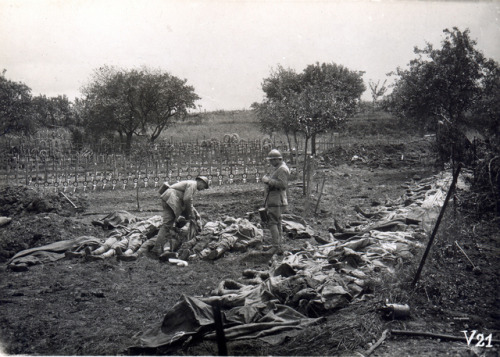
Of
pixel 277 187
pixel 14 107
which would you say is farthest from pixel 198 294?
pixel 14 107

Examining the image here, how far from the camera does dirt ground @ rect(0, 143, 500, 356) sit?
13.8ft

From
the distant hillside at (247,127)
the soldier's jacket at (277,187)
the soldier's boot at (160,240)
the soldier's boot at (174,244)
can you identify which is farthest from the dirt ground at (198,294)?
the distant hillside at (247,127)

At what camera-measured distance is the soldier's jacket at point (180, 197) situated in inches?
311

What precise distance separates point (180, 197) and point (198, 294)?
2.49 m

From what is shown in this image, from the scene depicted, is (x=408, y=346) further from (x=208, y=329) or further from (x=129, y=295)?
(x=129, y=295)

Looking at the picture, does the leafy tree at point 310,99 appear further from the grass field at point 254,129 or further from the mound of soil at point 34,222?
the mound of soil at point 34,222

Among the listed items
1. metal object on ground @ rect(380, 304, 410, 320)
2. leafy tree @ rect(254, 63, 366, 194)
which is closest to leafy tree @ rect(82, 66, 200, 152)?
leafy tree @ rect(254, 63, 366, 194)

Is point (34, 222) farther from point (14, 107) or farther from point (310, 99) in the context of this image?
point (14, 107)

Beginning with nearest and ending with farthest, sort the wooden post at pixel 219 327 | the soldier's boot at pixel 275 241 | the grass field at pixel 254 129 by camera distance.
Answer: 1. the wooden post at pixel 219 327
2. the soldier's boot at pixel 275 241
3. the grass field at pixel 254 129

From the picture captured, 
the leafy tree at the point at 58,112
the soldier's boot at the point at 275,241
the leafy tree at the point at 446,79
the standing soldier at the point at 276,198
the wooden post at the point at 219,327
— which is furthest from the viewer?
the leafy tree at the point at 58,112

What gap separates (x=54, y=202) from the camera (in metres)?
12.2

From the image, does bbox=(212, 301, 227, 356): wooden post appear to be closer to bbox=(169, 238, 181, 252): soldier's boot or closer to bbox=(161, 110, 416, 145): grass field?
bbox=(169, 238, 181, 252): soldier's boot

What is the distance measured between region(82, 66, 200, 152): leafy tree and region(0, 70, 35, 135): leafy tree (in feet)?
13.8

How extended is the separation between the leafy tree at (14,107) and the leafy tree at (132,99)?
421cm
